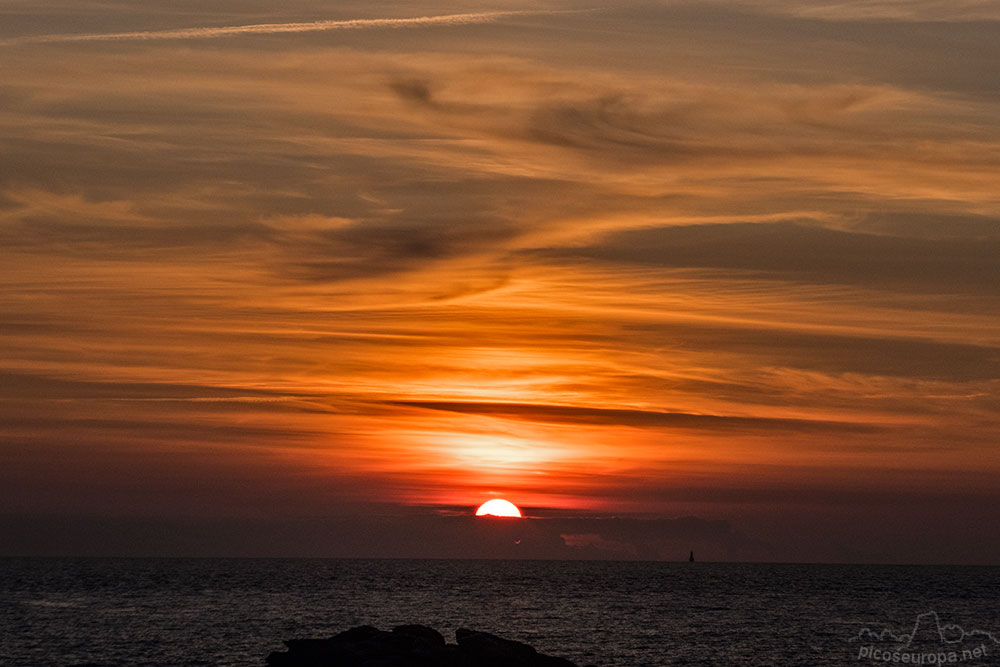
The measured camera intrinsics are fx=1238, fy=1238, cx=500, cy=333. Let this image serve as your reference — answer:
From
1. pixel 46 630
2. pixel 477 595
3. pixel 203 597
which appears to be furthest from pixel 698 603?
pixel 46 630

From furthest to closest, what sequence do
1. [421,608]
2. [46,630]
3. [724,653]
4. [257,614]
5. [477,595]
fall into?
[477,595] → [421,608] → [257,614] → [46,630] → [724,653]

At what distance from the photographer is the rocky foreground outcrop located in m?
66.9

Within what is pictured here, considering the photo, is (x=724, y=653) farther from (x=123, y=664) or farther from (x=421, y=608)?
(x=421, y=608)

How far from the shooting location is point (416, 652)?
67.9 m

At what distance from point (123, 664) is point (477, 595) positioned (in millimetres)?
110302

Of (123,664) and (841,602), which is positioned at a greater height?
(841,602)

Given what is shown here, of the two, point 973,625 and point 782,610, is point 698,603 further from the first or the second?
point 973,625

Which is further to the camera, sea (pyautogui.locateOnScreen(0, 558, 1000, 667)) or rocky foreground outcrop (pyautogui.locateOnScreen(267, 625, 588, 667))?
sea (pyautogui.locateOnScreen(0, 558, 1000, 667))

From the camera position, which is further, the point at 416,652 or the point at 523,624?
the point at 523,624

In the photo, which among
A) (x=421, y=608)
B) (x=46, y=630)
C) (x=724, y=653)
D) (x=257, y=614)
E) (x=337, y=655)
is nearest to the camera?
(x=337, y=655)

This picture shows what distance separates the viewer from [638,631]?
12075 centimetres

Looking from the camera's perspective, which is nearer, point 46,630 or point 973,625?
point 46,630

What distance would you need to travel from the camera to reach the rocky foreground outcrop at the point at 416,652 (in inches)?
2635

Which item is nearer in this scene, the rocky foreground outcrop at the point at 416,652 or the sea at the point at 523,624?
the rocky foreground outcrop at the point at 416,652
